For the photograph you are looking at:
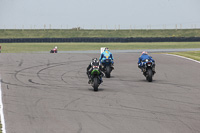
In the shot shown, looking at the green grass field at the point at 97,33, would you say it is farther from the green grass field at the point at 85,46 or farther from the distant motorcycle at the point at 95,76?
the distant motorcycle at the point at 95,76

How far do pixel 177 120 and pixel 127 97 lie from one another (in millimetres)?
3703

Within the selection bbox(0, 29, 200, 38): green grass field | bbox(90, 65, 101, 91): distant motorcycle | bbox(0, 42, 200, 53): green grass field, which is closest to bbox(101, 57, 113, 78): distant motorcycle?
bbox(90, 65, 101, 91): distant motorcycle

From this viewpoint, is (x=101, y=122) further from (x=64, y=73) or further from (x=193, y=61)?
(x=193, y=61)

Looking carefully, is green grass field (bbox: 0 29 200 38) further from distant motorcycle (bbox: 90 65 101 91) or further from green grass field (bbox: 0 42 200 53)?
distant motorcycle (bbox: 90 65 101 91)

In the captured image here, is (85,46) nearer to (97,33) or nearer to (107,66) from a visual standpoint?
(97,33)

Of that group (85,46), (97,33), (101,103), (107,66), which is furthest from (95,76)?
(97,33)

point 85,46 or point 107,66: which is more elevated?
point 107,66

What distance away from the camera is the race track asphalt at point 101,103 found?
9.91 meters

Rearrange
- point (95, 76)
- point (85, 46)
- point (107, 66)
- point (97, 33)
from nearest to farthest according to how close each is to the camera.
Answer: point (95, 76)
point (107, 66)
point (85, 46)
point (97, 33)

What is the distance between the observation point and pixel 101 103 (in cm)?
1295

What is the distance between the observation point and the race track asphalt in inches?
390

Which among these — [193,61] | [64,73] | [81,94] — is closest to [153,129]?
[81,94]

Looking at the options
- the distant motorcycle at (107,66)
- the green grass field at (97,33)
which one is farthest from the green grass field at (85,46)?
the distant motorcycle at (107,66)

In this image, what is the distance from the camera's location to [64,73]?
21.5 metres
